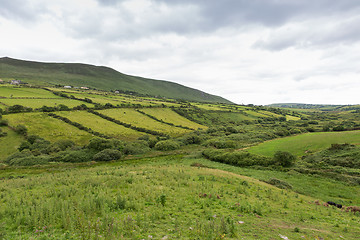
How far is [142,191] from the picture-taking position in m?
14.9

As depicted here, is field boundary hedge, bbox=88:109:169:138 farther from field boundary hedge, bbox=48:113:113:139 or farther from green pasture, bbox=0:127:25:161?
green pasture, bbox=0:127:25:161

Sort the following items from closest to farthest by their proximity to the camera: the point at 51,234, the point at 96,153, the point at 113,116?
the point at 51,234, the point at 96,153, the point at 113,116

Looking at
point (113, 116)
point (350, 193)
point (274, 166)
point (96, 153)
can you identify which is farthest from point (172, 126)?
point (350, 193)

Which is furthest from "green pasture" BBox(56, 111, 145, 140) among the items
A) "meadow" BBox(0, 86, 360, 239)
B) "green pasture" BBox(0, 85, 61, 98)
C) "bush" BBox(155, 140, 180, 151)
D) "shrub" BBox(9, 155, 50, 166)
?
"green pasture" BBox(0, 85, 61, 98)

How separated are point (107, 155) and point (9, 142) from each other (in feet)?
111

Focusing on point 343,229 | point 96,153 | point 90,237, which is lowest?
point 96,153

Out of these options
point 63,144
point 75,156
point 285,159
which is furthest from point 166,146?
point 285,159

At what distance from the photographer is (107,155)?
49.2 m

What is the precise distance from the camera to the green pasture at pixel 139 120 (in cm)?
Result: 9067

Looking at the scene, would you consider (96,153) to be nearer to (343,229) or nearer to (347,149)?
(343,229)

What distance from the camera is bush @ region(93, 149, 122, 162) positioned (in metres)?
49.1

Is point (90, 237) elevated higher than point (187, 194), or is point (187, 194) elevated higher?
point (90, 237)

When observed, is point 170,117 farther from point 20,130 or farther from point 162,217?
point 162,217

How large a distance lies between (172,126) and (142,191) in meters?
87.8
